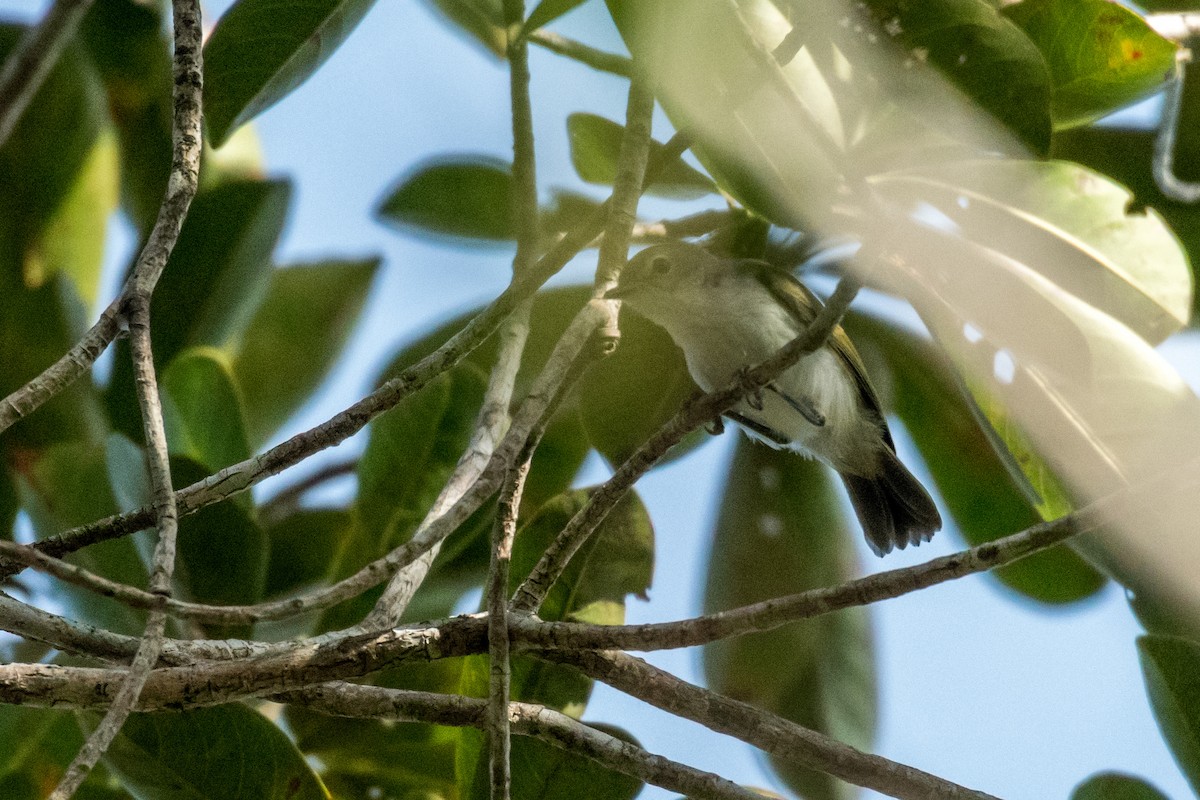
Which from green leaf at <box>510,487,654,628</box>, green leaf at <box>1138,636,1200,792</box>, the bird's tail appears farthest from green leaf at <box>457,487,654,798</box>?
the bird's tail

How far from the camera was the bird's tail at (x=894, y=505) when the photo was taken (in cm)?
345

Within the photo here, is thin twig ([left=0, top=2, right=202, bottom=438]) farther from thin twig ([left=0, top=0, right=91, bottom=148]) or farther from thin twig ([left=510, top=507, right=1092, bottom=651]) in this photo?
thin twig ([left=510, top=507, right=1092, bottom=651])

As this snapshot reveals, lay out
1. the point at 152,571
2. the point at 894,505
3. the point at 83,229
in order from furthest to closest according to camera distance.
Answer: the point at 894,505, the point at 83,229, the point at 152,571

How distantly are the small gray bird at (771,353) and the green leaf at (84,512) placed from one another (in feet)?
4.83

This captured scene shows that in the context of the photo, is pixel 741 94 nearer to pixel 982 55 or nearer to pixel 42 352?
pixel 982 55

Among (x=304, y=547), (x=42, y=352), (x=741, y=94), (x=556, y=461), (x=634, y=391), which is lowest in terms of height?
(x=304, y=547)

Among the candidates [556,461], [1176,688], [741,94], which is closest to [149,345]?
[741,94]

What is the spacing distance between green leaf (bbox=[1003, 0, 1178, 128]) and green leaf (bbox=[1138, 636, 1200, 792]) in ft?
4.07

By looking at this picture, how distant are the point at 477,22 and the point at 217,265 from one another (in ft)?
2.98

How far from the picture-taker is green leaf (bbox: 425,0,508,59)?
274cm

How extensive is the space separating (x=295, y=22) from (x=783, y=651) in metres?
1.86

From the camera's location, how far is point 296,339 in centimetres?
312

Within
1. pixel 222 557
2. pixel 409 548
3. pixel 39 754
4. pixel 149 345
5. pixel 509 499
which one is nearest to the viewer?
pixel 409 548

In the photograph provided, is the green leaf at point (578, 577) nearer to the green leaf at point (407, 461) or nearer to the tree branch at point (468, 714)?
the tree branch at point (468, 714)
